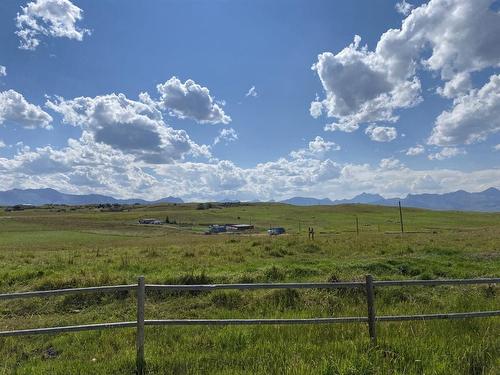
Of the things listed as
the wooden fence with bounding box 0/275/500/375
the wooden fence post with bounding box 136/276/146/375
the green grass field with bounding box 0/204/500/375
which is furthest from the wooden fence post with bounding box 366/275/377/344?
the wooden fence post with bounding box 136/276/146/375

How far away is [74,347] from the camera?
8812mm

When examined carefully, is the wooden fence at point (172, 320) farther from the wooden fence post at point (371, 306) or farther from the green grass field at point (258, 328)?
the green grass field at point (258, 328)

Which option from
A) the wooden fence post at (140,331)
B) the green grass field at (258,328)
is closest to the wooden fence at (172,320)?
the wooden fence post at (140,331)

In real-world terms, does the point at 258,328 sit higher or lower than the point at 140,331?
lower

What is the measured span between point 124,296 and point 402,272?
12152 millimetres

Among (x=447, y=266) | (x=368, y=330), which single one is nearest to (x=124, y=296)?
(x=368, y=330)

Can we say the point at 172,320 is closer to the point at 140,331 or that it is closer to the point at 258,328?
the point at 140,331

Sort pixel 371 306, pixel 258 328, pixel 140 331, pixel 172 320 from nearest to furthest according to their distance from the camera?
pixel 140 331
pixel 172 320
pixel 371 306
pixel 258 328

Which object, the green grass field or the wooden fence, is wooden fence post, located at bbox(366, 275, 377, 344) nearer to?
the wooden fence

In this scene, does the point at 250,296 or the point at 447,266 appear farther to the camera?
the point at 447,266

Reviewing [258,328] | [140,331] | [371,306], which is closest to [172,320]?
[140,331]

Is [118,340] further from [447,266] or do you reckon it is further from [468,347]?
[447,266]

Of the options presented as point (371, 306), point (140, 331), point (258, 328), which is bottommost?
point (258, 328)

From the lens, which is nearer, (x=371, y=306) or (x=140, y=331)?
(x=140, y=331)
